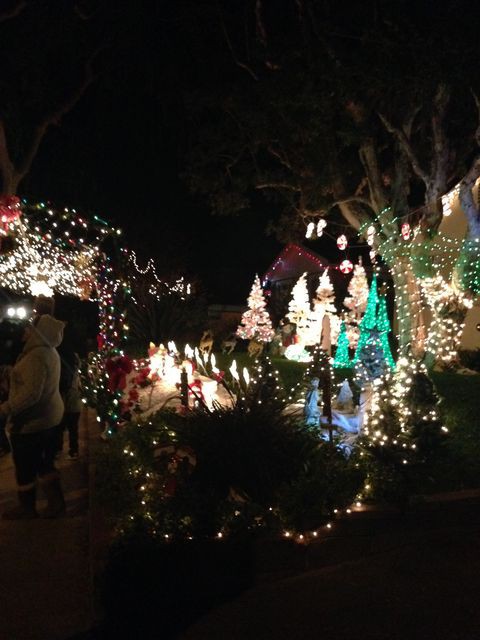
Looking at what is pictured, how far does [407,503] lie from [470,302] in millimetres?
8602

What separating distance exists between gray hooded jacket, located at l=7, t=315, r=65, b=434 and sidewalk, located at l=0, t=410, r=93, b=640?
0.85m

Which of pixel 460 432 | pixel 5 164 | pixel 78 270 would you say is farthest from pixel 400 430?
pixel 5 164

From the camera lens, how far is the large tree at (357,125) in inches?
502

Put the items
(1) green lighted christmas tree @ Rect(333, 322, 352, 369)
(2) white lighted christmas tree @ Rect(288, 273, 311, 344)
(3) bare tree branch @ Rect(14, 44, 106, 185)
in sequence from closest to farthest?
(3) bare tree branch @ Rect(14, 44, 106, 185)
(1) green lighted christmas tree @ Rect(333, 322, 352, 369)
(2) white lighted christmas tree @ Rect(288, 273, 311, 344)

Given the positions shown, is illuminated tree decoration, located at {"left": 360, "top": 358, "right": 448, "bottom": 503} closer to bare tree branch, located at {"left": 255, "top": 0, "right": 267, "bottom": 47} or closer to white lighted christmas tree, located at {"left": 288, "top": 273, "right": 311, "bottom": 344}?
bare tree branch, located at {"left": 255, "top": 0, "right": 267, "bottom": 47}

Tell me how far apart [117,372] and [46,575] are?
3.23 meters

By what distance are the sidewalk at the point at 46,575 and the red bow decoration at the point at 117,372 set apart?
138 centimetres

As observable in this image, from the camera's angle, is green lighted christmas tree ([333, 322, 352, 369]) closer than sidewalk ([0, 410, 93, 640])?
No

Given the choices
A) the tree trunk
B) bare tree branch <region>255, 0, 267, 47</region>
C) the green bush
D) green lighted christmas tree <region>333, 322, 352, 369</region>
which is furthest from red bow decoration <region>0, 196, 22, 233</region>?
green lighted christmas tree <region>333, 322, 352, 369</region>

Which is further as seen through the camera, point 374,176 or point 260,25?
point 374,176

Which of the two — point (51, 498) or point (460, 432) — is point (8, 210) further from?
point (460, 432)

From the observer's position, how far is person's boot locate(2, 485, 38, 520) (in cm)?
592

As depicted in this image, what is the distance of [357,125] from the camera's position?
14.7 meters

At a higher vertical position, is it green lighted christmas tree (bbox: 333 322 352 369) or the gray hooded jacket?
green lighted christmas tree (bbox: 333 322 352 369)
